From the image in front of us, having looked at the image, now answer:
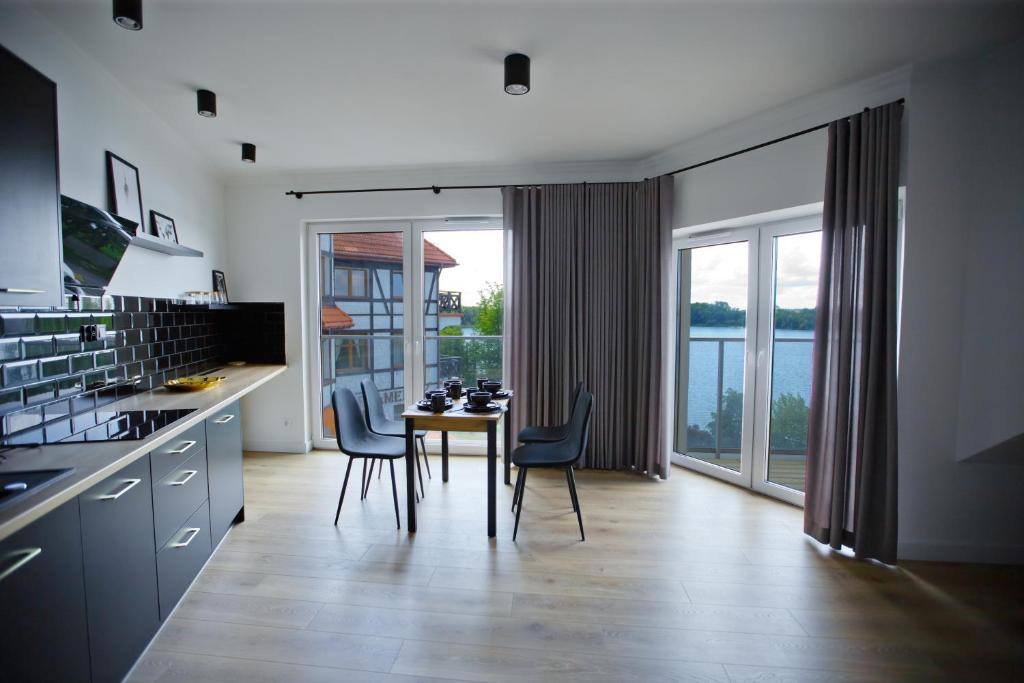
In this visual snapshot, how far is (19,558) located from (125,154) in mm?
2540

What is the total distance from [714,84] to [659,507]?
2635mm

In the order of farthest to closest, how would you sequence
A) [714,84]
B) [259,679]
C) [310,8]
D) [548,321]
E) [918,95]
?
[548,321], [714,84], [918,95], [310,8], [259,679]

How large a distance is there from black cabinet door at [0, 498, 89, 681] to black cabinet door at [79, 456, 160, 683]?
60mm

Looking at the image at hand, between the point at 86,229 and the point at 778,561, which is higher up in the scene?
the point at 86,229

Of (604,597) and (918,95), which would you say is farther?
(918,95)

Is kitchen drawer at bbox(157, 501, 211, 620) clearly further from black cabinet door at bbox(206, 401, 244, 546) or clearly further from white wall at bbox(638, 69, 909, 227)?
white wall at bbox(638, 69, 909, 227)

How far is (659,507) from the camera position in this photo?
10.3 feet

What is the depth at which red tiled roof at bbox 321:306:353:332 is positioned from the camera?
4.31 metres

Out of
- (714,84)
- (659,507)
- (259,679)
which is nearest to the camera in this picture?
(259,679)

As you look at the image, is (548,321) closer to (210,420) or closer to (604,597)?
(604,597)

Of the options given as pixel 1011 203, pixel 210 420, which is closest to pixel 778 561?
pixel 1011 203

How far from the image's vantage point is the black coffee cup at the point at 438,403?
9.20ft

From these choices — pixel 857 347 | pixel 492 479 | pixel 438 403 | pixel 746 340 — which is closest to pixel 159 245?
pixel 438 403

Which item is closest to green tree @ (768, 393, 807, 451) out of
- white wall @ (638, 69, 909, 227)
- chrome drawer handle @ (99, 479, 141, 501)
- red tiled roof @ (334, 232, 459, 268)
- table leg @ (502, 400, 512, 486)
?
white wall @ (638, 69, 909, 227)
